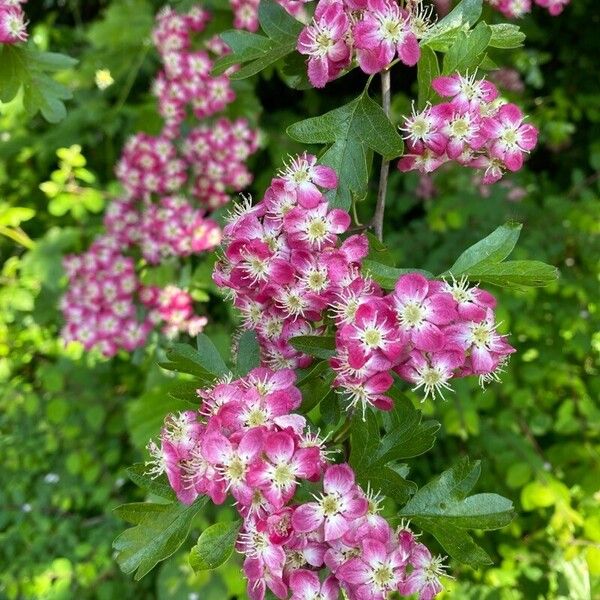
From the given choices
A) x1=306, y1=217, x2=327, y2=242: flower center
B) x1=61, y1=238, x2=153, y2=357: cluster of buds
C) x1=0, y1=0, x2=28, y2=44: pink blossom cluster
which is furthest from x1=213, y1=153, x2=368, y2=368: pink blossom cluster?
x1=61, y1=238, x2=153, y2=357: cluster of buds

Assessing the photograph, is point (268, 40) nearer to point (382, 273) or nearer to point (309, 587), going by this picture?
point (382, 273)

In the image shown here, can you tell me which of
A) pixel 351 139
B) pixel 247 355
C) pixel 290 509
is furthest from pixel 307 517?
pixel 351 139

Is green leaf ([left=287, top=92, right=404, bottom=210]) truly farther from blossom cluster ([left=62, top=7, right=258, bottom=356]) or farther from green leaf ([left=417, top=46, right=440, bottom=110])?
blossom cluster ([left=62, top=7, right=258, bottom=356])

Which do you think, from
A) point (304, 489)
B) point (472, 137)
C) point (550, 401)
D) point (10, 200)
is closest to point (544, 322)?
point (550, 401)

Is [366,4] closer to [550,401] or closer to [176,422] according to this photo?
[176,422]

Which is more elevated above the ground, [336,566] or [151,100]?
[336,566]

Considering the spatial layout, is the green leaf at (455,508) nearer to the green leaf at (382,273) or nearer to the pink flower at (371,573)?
the pink flower at (371,573)
